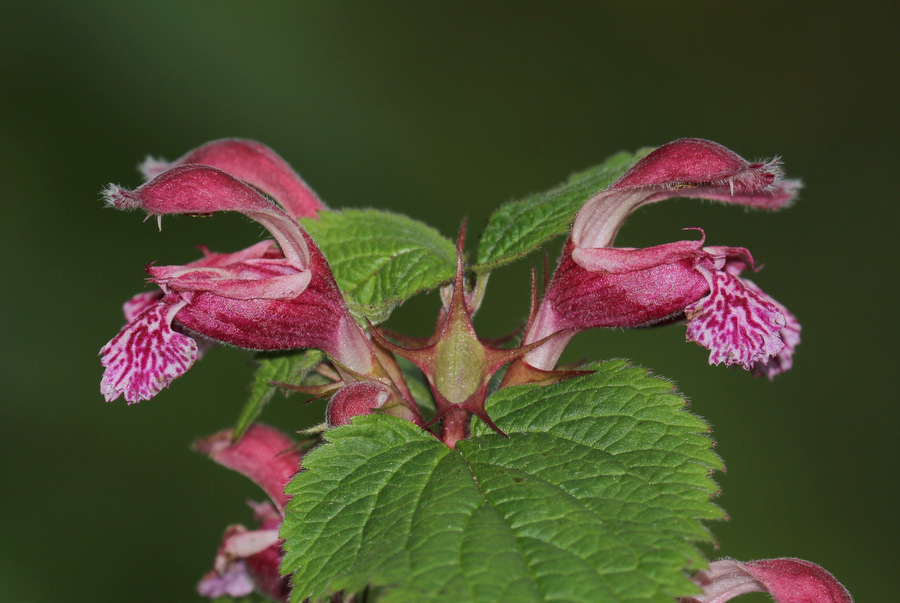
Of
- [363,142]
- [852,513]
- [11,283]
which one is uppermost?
[363,142]

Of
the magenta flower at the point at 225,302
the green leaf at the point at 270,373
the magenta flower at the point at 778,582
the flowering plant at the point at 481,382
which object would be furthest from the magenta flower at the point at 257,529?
the magenta flower at the point at 778,582

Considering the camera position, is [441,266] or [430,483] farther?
[441,266]

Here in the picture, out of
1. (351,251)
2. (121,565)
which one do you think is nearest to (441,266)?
(351,251)

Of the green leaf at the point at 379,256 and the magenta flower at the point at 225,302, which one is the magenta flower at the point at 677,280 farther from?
the magenta flower at the point at 225,302

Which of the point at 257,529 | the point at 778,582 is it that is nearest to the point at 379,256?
the point at 257,529

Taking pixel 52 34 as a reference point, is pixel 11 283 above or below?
below

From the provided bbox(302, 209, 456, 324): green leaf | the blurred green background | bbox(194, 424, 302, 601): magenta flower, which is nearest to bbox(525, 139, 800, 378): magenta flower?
bbox(302, 209, 456, 324): green leaf

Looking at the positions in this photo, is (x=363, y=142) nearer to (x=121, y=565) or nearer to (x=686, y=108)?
(x=686, y=108)
